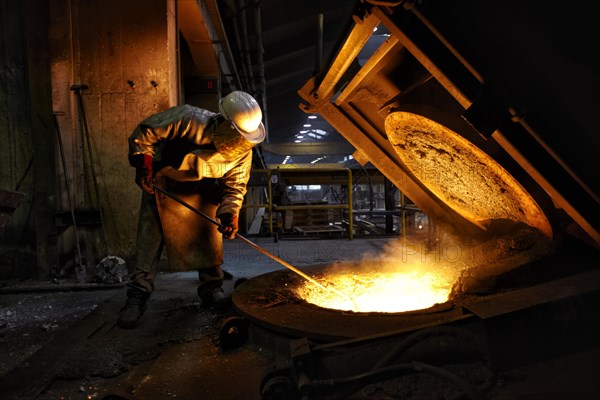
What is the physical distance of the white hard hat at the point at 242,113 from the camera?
99.0 inches

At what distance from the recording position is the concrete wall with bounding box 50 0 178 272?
4051 millimetres

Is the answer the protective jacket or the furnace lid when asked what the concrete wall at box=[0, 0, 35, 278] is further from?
the furnace lid

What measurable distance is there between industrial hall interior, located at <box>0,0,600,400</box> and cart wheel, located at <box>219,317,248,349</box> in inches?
0.4

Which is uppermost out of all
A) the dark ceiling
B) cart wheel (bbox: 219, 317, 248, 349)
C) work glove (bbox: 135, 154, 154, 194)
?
the dark ceiling

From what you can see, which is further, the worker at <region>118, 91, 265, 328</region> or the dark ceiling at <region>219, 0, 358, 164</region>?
the dark ceiling at <region>219, 0, 358, 164</region>

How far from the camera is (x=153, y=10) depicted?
13.3 ft

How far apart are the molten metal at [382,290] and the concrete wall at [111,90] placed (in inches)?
92.7

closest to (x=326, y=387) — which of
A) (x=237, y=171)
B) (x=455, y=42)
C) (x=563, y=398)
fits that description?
(x=563, y=398)

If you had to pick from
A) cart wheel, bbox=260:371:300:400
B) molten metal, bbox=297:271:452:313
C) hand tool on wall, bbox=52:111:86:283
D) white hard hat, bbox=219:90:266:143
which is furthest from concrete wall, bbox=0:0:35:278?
cart wheel, bbox=260:371:300:400

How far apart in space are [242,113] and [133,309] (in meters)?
1.46

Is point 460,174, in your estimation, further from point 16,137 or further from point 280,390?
point 16,137

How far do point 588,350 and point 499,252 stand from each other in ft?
2.89

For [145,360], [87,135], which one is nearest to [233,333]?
[145,360]

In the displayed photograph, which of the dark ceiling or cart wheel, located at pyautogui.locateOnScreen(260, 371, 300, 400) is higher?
the dark ceiling
